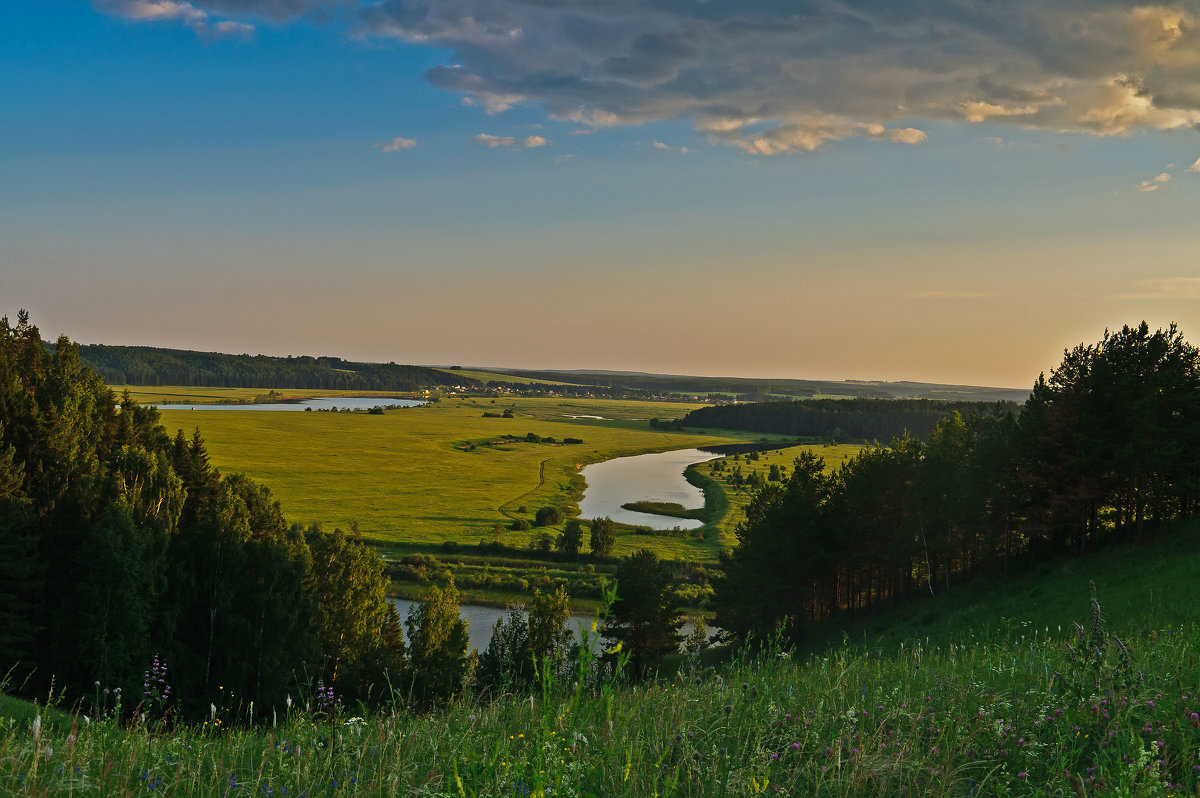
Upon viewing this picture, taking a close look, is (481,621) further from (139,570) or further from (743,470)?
(743,470)

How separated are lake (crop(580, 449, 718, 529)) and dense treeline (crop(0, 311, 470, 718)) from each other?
240ft

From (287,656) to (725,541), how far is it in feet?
230

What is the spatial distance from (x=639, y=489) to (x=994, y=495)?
341ft

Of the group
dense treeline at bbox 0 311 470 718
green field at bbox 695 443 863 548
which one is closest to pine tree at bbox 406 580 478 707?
dense treeline at bbox 0 311 470 718

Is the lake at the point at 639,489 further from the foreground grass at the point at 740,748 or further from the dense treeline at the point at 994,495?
the foreground grass at the point at 740,748

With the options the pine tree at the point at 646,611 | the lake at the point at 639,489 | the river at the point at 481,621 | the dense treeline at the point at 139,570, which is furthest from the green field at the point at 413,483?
the dense treeline at the point at 139,570

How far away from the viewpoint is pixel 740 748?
4805mm

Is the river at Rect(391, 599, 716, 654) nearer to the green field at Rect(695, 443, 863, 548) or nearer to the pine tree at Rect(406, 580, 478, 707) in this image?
the pine tree at Rect(406, 580, 478, 707)

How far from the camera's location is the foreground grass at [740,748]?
13.4 ft

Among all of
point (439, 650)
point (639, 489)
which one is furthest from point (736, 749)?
point (639, 489)

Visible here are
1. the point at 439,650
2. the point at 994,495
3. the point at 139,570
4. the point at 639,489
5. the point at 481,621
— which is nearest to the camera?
the point at 139,570

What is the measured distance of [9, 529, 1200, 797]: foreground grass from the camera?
4.09 metres

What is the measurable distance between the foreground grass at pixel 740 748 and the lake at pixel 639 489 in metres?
99.9

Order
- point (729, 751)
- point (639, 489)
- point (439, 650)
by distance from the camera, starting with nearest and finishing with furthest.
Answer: point (729, 751) < point (439, 650) < point (639, 489)
